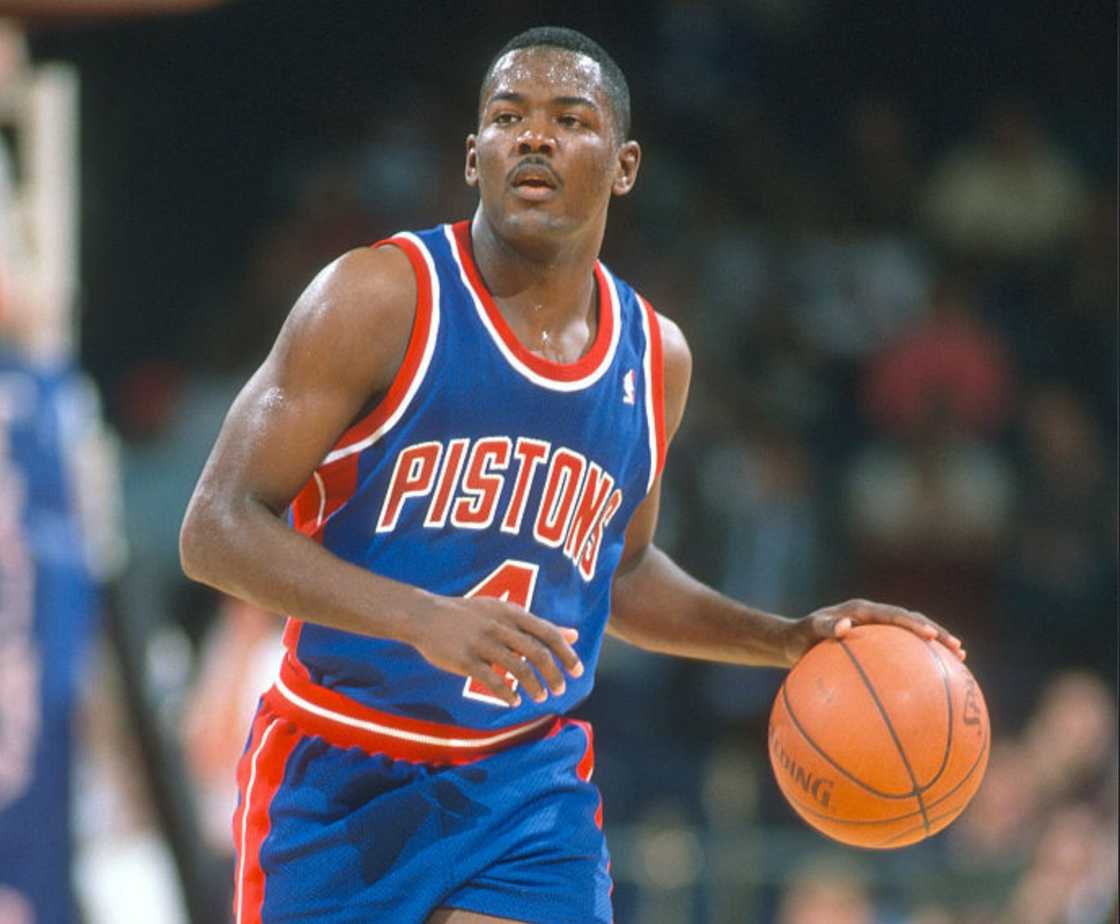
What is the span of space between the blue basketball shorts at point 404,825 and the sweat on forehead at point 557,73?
113cm

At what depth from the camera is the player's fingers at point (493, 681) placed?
9.16 feet

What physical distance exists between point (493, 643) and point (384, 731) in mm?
625

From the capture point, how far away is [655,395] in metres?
3.69

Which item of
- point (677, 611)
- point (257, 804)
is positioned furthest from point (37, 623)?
point (677, 611)

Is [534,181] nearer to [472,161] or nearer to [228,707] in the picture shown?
[472,161]

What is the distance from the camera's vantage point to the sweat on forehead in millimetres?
3361

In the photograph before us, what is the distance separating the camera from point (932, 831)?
348 cm

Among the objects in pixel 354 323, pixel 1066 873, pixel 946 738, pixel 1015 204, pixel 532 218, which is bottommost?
pixel 1066 873

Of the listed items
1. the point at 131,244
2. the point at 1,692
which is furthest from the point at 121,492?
the point at 1,692

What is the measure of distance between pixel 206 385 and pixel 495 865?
251 inches

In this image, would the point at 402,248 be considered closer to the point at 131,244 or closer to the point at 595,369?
the point at 595,369

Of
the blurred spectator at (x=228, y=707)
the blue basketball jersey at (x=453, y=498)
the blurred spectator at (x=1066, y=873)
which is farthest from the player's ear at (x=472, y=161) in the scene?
the blurred spectator at (x=1066, y=873)

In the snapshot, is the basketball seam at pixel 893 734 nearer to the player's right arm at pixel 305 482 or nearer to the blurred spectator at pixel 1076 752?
the player's right arm at pixel 305 482

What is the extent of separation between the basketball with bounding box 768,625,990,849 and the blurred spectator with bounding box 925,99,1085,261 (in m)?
6.91
